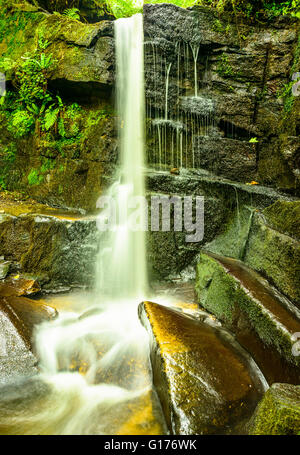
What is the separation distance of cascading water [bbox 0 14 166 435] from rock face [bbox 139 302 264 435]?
0.29 metres

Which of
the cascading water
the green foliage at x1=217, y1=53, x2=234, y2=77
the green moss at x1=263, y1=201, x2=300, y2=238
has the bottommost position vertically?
the cascading water

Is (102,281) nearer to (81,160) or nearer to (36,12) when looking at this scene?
(81,160)

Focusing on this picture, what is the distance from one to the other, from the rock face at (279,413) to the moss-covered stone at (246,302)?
22.6 inches

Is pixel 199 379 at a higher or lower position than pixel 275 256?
lower

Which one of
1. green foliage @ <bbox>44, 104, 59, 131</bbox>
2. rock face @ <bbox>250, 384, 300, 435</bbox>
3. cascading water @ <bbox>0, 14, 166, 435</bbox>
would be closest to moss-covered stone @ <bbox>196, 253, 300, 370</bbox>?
rock face @ <bbox>250, 384, 300, 435</bbox>

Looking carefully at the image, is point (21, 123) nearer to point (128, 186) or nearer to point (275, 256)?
point (128, 186)

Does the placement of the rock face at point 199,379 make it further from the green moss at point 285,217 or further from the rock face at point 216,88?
the rock face at point 216,88

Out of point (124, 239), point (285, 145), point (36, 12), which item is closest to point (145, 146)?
point (124, 239)

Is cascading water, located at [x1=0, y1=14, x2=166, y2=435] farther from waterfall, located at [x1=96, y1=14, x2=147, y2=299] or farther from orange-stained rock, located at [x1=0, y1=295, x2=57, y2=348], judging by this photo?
orange-stained rock, located at [x1=0, y1=295, x2=57, y2=348]

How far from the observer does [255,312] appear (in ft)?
9.72

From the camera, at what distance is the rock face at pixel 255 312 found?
255 cm

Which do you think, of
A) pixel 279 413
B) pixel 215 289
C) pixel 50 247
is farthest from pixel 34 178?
pixel 279 413

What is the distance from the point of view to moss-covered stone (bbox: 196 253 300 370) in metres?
2.63

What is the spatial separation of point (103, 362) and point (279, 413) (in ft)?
6.65
